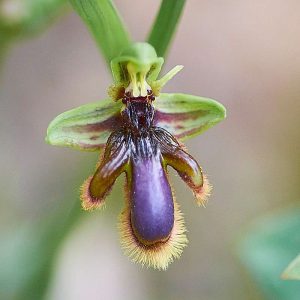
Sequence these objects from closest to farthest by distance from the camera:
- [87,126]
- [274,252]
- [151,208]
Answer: [151,208] → [87,126] → [274,252]

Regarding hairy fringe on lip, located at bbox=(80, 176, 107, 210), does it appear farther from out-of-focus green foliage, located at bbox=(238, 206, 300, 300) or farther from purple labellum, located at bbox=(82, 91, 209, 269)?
out-of-focus green foliage, located at bbox=(238, 206, 300, 300)

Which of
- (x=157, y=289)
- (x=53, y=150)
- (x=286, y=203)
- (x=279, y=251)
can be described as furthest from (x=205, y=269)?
(x=279, y=251)

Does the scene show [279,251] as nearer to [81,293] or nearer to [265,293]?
[265,293]

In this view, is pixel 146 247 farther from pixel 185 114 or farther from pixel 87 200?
pixel 185 114

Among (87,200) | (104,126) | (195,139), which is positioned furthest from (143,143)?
(195,139)

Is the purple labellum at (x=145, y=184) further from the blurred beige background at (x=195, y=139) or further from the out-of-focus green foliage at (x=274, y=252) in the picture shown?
the blurred beige background at (x=195, y=139)

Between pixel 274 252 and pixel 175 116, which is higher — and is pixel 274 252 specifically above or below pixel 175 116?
below

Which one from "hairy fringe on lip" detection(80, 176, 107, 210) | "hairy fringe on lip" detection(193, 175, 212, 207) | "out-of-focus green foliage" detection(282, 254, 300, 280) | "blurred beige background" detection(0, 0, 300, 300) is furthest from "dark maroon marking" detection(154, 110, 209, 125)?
"blurred beige background" detection(0, 0, 300, 300)

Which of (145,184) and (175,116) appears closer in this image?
(145,184)
